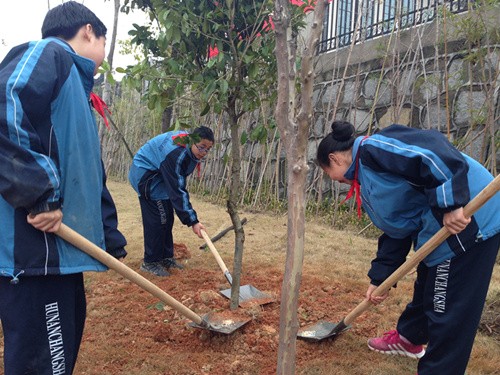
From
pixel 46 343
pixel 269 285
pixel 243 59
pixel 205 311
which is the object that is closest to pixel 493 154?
pixel 269 285

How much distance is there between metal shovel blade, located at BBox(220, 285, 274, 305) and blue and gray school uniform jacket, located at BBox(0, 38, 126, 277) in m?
1.73

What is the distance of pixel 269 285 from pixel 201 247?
1400 millimetres

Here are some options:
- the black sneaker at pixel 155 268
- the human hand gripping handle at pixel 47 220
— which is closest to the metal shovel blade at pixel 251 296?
the black sneaker at pixel 155 268

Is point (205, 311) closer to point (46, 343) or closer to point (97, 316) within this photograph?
point (97, 316)

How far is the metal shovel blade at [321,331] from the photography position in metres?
2.74

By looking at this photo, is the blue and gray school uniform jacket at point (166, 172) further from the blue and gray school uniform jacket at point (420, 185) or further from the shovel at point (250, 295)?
the blue and gray school uniform jacket at point (420, 185)

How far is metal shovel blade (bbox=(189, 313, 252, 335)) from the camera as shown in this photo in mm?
2705

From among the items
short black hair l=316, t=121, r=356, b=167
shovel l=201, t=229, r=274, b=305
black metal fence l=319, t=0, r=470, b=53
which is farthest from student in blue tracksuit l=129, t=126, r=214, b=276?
black metal fence l=319, t=0, r=470, b=53

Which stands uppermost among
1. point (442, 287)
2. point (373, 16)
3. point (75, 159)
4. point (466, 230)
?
point (373, 16)

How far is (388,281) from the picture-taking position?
2.29 meters

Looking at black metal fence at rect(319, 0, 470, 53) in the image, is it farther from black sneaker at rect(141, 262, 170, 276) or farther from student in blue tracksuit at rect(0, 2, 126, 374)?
student in blue tracksuit at rect(0, 2, 126, 374)

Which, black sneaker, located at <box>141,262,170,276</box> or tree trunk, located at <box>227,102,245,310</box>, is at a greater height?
tree trunk, located at <box>227,102,245,310</box>

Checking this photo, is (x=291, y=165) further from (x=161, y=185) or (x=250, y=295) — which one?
(x=161, y=185)

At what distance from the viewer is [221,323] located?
2832mm
